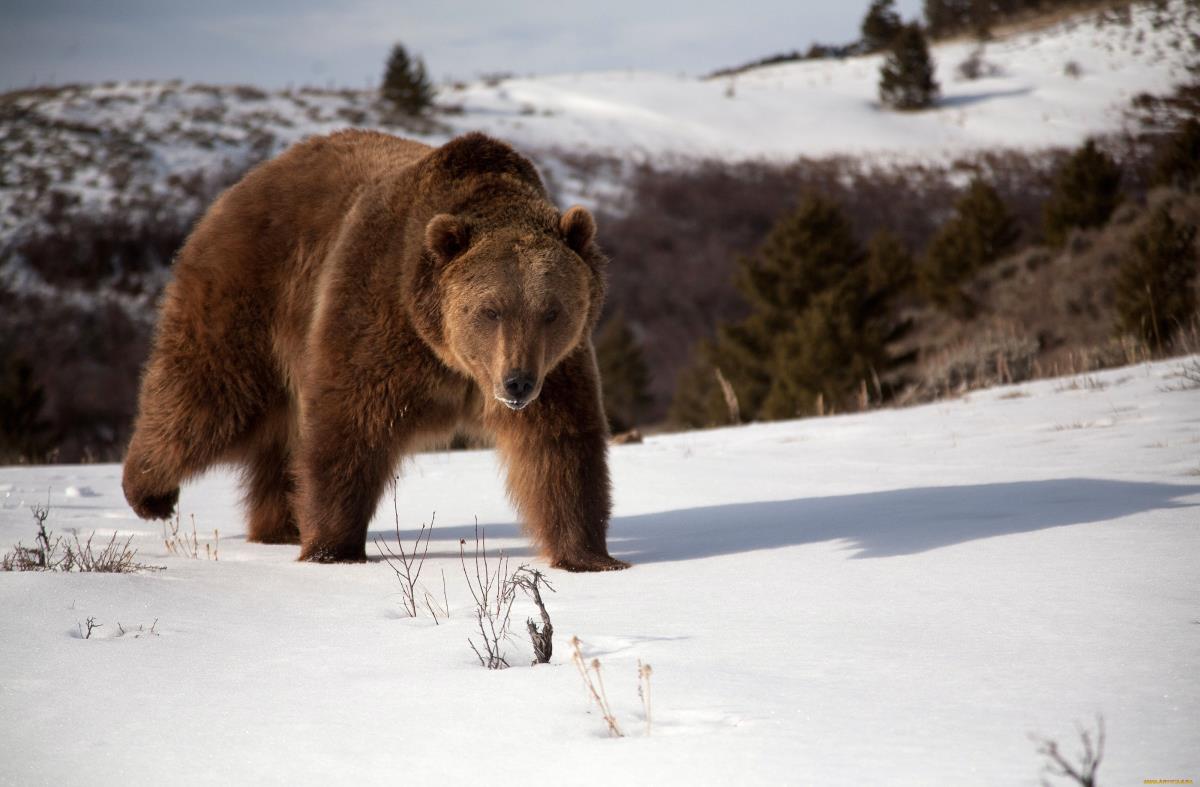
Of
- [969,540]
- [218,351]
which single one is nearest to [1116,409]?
[969,540]

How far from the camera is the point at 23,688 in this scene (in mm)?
2645

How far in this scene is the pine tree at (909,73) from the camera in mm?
60281

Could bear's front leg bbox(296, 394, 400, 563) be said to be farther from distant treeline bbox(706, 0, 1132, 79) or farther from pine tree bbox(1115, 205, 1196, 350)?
distant treeline bbox(706, 0, 1132, 79)

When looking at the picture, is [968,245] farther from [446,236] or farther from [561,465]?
[446,236]

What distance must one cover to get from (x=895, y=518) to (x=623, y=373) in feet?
100

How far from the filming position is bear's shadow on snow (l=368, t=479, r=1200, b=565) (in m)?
4.56

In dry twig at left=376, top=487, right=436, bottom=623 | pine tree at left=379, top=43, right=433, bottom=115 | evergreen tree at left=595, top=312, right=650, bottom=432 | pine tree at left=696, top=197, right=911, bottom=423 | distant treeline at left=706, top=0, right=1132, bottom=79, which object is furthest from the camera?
distant treeline at left=706, top=0, right=1132, bottom=79

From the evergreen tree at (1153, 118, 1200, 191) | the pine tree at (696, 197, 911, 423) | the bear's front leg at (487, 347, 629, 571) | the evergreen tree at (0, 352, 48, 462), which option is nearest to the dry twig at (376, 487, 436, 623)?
the bear's front leg at (487, 347, 629, 571)

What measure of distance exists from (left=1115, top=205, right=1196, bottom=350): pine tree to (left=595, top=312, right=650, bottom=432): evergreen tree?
728 inches

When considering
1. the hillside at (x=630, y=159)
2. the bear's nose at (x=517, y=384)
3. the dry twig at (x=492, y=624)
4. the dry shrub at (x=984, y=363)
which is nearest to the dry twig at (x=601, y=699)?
the dry twig at (x=492, y=624)

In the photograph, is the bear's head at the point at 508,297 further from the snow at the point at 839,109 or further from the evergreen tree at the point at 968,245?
the snow at the point at 839,109

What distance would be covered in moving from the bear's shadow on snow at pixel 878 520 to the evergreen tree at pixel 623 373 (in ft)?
95.9

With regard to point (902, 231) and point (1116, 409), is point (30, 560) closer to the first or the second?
point (1116, 409)

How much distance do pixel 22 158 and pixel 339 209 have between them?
136 ft
